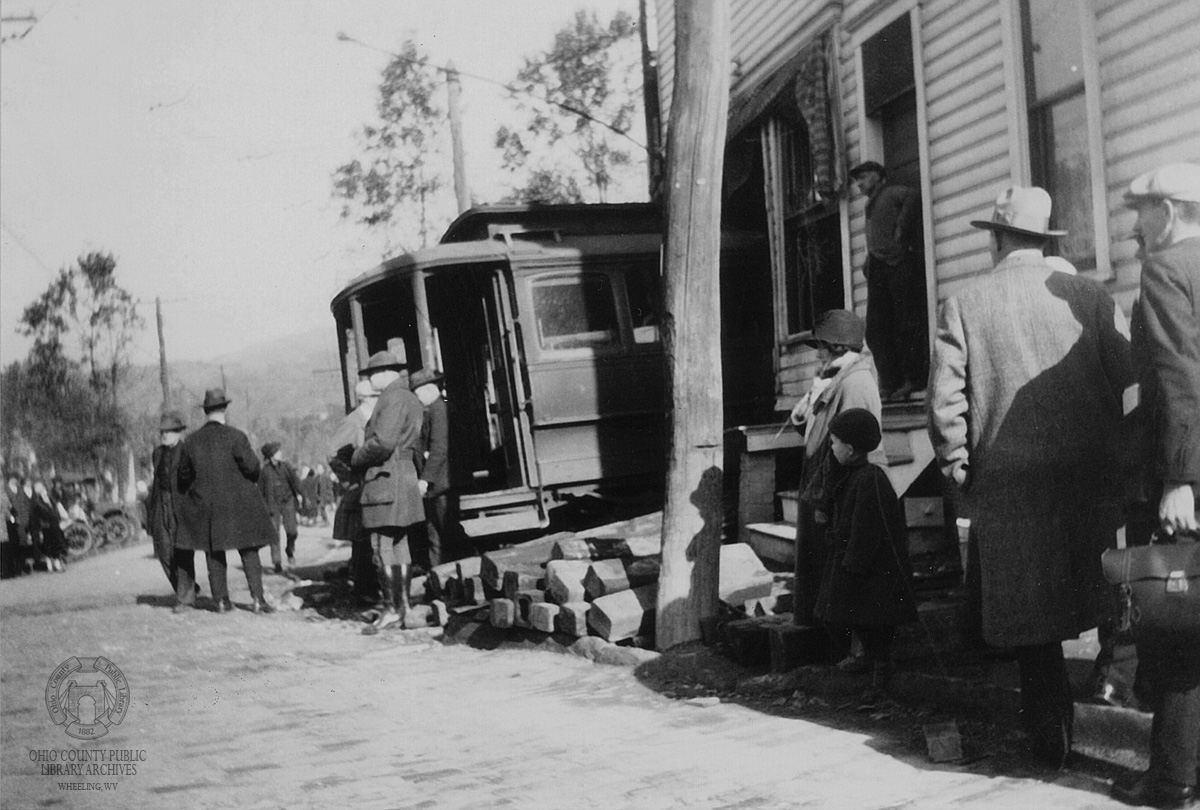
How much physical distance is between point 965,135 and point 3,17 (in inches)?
232

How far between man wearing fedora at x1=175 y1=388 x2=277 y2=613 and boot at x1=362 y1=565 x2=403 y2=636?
1.77 m

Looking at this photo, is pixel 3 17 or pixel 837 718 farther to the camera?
pixel 3 17

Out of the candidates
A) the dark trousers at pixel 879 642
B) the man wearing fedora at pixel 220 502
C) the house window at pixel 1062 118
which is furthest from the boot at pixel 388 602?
the house window at pixel 1062 118

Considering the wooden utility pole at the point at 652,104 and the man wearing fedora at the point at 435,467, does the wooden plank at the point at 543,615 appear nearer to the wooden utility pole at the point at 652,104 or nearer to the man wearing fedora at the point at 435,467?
the man wearing fedora at the point at 435,467

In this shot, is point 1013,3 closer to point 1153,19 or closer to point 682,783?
point 1153,19

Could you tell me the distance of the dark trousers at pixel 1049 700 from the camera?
3807 mm

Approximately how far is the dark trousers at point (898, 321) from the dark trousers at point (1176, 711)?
5780 mm

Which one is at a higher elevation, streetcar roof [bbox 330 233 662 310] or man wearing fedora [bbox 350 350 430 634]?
streetcar roof [bbox 330 233 662 310]

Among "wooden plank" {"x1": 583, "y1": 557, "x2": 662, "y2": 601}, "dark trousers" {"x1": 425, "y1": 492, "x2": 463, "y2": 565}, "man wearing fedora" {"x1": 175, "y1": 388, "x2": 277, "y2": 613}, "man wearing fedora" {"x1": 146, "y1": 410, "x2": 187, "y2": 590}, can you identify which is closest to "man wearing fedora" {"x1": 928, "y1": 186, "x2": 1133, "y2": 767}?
"wooden plank" {"x1": 583, "y1": 557, "x2": 662, "y2": 601}

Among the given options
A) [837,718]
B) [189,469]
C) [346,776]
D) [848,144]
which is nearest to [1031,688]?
[837,718]

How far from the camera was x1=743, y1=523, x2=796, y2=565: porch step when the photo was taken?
7.51 meters

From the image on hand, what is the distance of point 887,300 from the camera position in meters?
9.17

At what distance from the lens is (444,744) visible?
16.3ft

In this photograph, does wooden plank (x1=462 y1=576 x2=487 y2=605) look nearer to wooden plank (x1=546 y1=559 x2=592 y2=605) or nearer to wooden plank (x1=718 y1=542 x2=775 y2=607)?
wooden plank (x1=546 y1=559 x2=592 y2=605)
